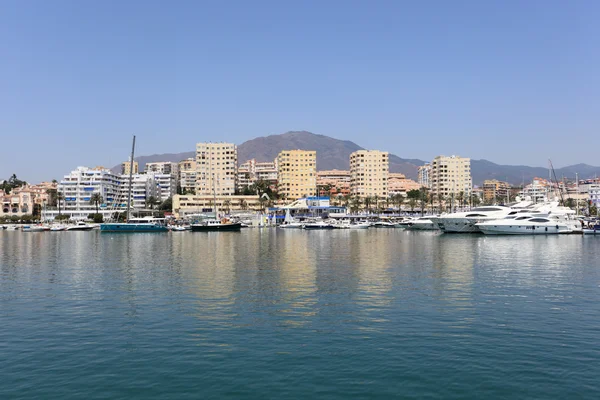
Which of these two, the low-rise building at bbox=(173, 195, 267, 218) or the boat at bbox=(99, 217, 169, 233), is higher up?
the low-rise building at bbox=(173, 195, 267, 218)

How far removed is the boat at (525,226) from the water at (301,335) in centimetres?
5079

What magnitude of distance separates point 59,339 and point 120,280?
15.1m

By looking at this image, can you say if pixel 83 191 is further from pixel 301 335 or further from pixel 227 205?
pixel 301 335

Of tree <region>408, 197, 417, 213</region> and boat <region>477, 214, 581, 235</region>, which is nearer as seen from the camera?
boat <region>477, 214, 581, 235</region>

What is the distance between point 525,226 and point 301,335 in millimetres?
76613

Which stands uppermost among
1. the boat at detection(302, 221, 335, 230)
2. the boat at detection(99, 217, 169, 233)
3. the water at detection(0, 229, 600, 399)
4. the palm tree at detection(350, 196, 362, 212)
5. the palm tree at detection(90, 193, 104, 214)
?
the palm tree at detection(90, 193, 104, 214)

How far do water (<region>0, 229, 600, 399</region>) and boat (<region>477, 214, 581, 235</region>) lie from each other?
2000 inches

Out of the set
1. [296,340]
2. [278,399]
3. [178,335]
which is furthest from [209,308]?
[278,399]

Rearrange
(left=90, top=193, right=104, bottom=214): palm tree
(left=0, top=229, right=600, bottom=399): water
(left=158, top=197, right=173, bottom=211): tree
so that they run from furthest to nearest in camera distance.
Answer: (left=158, top=197, right=173, bottom=211): tree < (left=90, top=193, right=104, bottom=214): palm tree < (left=0, top=229, right=600, bottom=399): water

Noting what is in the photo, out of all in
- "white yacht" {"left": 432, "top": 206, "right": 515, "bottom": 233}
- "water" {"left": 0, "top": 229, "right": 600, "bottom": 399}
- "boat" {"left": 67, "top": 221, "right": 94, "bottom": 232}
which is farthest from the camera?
"boat" {"left": 67, "top": 221, "right": 94, "bottom": 232}

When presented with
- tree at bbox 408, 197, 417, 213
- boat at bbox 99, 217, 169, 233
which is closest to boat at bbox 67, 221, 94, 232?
boat at bbox 99, 217, 169, 233

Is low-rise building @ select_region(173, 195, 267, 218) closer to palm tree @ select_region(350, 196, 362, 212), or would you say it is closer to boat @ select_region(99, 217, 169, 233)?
palm tree @ select_region(350, 196, 362, 212)

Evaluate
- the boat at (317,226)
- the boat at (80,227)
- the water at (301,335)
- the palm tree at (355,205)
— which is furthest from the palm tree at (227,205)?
the water at (301,335)

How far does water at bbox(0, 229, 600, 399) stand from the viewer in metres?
14.5
